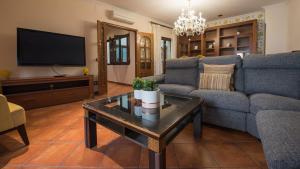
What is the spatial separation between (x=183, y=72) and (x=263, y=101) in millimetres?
1368

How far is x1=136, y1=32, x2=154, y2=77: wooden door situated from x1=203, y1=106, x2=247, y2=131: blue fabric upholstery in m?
3.32

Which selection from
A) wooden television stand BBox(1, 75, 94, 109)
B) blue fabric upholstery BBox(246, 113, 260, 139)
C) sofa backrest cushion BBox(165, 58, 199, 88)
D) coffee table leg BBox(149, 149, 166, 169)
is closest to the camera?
coffee table leg BBox(149, 149, 166, 169)

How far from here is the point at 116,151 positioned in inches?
54.2

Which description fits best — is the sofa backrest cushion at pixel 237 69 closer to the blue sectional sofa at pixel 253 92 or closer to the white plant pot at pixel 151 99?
the blue sectional sofa at pixel 253 92

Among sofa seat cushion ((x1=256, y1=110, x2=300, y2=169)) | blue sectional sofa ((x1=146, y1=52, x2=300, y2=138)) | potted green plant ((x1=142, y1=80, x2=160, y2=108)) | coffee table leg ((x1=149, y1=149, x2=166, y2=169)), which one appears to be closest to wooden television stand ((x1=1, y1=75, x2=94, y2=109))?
blue sectional sofa ((x1=146, y1=52, x2=300, y2=138))

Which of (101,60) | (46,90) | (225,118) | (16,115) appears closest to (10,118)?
(16,115)

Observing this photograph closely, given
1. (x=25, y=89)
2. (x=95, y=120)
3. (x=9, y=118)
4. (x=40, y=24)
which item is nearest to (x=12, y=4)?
(x=40, y=24)

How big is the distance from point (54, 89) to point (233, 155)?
3.01m

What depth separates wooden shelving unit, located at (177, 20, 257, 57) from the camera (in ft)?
15.2

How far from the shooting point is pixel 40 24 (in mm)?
2947

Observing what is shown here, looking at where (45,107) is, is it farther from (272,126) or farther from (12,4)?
(272,126)

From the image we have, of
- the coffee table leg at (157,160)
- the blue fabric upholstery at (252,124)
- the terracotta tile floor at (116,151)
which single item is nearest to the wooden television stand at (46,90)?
the terracotta tile floor at (116,151)

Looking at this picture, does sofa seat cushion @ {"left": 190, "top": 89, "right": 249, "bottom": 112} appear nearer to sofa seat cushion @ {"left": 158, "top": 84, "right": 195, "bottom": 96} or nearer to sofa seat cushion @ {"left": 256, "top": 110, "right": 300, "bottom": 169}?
sofa seat cushion @ {"left": 158, "top": 84, "right": 195, "bottom": 96}

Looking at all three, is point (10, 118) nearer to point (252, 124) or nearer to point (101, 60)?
point (252, 124)
